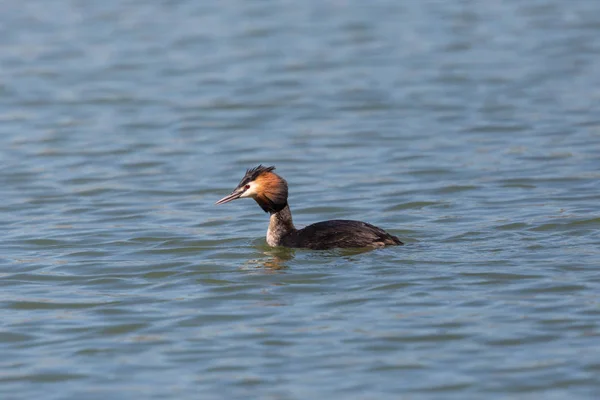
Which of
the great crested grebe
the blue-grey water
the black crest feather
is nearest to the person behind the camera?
the blue-grey water

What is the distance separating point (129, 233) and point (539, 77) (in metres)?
9.04

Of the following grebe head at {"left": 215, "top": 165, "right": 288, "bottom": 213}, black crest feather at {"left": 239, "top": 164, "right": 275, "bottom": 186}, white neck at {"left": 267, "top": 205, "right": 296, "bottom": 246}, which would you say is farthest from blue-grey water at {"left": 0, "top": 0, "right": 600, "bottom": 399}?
black crest feather at {"left": 239, "top": 164, "right": 275, "bottom": 186}

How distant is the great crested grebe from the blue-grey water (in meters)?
0.13

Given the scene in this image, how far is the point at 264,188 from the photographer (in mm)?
11555

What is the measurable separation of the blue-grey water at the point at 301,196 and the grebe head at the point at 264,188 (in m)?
0.46

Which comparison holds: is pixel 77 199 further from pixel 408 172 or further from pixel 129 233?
pixel 408 172

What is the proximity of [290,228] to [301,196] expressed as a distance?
7.48 feet

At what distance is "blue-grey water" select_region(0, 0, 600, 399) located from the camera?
853 cm

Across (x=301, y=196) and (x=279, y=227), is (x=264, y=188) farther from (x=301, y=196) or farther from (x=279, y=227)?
(x=301, y=196)

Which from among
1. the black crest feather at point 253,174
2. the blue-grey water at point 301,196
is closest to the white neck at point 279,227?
the blue-grey water at point 301,196

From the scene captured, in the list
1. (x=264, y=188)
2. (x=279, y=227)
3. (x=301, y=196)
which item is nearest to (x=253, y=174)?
(x=264, y=188)

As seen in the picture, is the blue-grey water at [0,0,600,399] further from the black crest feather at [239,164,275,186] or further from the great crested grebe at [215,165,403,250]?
the black crest feather at [239,164,275,186]

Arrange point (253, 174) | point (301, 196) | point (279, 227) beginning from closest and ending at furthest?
point (253, 174), point (279, 227), point (301, 196)

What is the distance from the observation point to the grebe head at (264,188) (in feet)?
37.6
